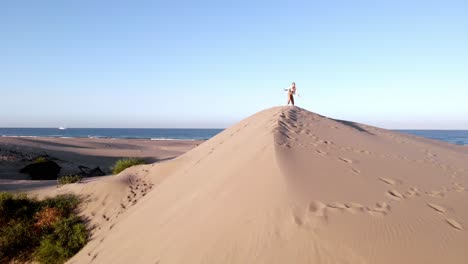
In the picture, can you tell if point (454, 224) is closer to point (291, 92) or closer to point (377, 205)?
point (377, 205)

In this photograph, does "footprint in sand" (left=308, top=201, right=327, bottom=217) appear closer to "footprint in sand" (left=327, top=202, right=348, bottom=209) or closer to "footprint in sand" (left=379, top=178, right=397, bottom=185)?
"footprint in sand" (left=327, top=202, right=348, bottom=209)

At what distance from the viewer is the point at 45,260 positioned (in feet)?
24.5

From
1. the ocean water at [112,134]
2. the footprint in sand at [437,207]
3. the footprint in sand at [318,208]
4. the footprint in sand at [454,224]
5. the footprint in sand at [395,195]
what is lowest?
the ocean water at [112,134]

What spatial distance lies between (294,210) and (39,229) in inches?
250

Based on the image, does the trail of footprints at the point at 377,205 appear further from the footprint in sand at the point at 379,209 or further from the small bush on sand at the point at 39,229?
the small bush on sand at the point at 39,229

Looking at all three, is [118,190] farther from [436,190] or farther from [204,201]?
[436,190]

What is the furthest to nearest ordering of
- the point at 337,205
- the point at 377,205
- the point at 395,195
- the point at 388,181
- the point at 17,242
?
1. the point at 17,242
2. the point at 388,181
3. the point at 395,195
4. the point at 377,205
5. the point at 337,205

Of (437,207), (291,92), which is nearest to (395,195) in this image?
(437,207)

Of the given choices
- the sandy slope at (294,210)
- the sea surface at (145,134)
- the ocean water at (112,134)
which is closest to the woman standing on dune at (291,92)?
the sandy slope at (294,210)

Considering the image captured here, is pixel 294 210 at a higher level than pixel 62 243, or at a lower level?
higher

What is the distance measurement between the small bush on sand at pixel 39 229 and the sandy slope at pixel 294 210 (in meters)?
0.44

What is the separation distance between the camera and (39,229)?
8.40m

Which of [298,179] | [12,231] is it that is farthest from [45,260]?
[298,179]

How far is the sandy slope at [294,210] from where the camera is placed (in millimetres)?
4188
